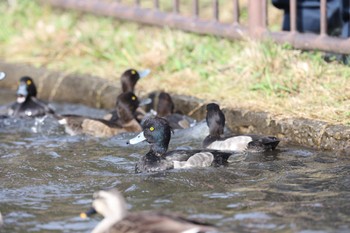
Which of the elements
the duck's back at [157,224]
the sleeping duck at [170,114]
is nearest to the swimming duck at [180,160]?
the sleeping duck at [170,114]

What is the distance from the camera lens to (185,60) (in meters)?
10.7

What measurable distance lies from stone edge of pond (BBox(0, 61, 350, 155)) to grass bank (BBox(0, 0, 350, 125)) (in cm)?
13

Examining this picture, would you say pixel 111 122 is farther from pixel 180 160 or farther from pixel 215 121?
pixel 180 160

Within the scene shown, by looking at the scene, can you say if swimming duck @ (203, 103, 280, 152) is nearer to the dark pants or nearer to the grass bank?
the grass bank

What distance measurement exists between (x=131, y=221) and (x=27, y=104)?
548 centimetres

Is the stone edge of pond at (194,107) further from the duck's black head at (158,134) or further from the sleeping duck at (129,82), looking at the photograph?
the duck's black head at (158,134)

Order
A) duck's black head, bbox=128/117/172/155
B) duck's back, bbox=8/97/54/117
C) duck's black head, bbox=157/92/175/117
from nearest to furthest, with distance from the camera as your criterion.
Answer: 1. duck's black head, bbox=128/117/172/155
2. duck's black head, bbox=157/92/175/117
3. duck's back, bbox=8/97/54/117

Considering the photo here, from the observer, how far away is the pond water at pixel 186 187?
5910 millimetres

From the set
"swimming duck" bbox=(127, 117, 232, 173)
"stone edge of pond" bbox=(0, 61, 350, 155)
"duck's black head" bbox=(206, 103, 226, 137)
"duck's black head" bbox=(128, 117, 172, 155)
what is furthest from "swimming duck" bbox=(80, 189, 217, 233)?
"duck's black head" bbox=(206, 103, 226, 137)

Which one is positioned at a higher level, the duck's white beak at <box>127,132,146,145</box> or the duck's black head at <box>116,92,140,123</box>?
the duck's black head at <box>116,92,140,123</box>

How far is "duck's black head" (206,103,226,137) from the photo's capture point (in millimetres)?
8430

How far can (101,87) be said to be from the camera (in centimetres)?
1079

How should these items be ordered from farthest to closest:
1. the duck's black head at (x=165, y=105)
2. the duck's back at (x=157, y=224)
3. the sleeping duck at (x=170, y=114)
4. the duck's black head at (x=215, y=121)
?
the duck's black head at (x=165, y=105) → the sleeping duck at (x=170, y=114) → the duck's black head at (x=215, y=121) → the duck's back at (x=157, y=224)

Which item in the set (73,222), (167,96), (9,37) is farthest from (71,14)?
(73,222)
